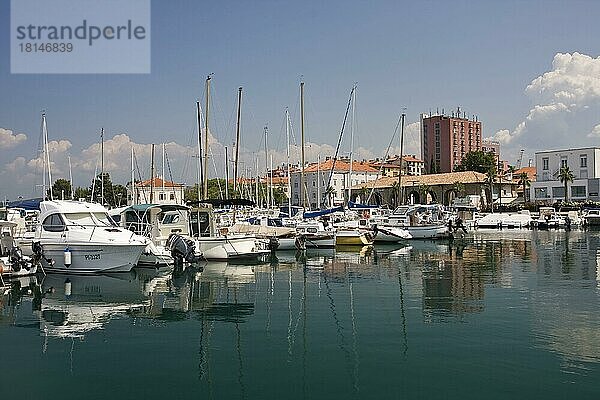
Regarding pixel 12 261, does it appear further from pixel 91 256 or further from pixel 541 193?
pixel 541 193

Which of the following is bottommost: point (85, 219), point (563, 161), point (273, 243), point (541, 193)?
point (273, 243)

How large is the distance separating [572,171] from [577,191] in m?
3.61

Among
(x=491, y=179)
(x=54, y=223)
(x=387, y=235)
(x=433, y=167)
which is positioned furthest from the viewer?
(x=433, y=167)

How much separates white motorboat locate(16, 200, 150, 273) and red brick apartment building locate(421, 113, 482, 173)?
163387 mm

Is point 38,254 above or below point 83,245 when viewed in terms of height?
below

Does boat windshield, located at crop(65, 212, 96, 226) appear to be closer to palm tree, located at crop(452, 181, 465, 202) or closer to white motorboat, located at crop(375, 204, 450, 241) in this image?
white motorboat, located at crop(375, 204, 450, 241)

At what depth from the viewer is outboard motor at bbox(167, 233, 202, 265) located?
104ft

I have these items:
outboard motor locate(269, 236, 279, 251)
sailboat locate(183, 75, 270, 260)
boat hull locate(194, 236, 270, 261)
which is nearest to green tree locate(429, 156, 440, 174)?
outboard motor locate(269, 236, 279, 251)

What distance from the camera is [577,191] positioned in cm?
10881

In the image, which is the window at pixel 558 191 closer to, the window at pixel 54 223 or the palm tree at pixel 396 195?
the palm tree at pixel 396 195

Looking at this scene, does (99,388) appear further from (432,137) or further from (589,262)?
(432,137)

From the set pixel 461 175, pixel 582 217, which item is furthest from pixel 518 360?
pixel 461 175


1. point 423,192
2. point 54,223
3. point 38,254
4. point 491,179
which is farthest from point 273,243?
point 423,192

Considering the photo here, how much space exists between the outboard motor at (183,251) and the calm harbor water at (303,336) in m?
2.63
